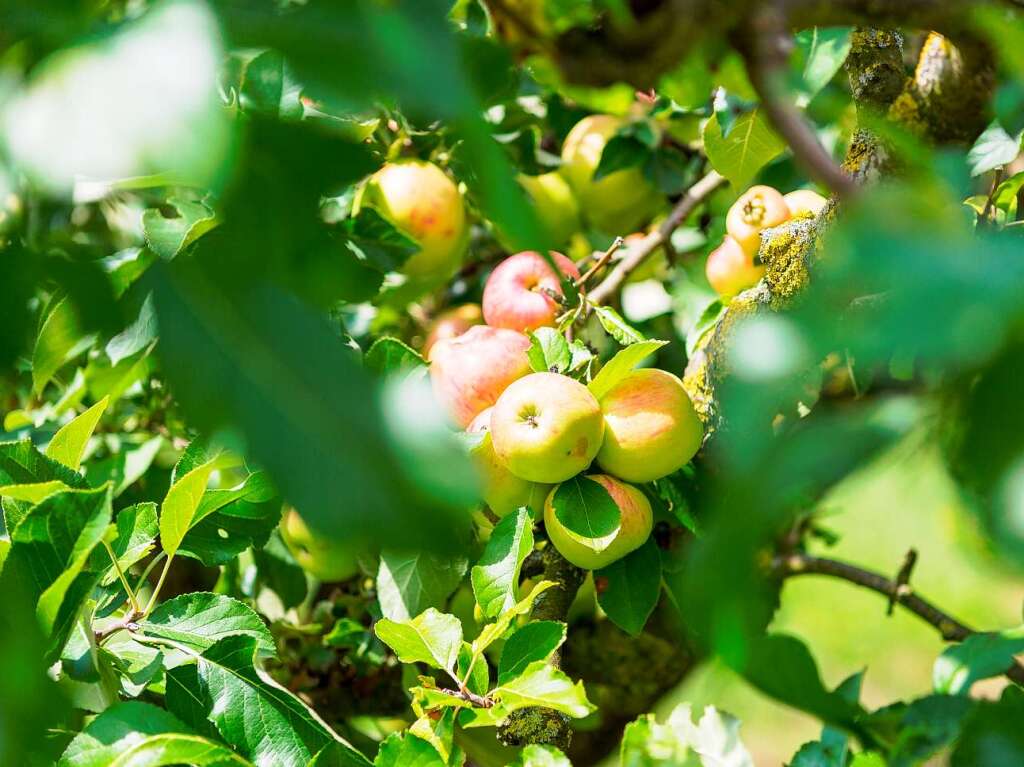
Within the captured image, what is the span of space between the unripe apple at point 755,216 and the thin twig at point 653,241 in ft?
0.57

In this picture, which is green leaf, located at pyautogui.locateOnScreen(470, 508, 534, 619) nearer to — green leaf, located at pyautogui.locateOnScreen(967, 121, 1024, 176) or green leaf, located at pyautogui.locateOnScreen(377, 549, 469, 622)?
green leaf, located at pyautogui.locateOnScreen(377, 549, 469, 622)

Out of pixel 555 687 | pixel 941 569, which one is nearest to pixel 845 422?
→ pixel 555 687

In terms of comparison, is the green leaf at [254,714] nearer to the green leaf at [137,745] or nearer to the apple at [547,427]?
the green leaf at [137,745]

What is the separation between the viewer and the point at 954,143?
982 mm

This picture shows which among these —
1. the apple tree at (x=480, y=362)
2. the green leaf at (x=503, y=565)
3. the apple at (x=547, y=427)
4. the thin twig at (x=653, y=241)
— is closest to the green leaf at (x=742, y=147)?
the apple tree at (x=480, y=362)

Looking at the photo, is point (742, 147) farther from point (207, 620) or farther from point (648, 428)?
point (207, 620)

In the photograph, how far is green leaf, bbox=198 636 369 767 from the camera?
0.60 meters

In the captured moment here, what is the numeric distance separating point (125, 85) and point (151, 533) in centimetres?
47

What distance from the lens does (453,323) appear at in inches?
41.9

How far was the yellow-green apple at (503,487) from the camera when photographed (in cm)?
75

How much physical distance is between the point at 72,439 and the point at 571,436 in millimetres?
322

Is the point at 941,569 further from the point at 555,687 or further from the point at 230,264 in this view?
the point at 230,264

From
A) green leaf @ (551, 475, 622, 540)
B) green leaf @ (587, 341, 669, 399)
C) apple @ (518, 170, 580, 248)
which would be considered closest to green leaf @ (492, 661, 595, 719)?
green leaf @ (551, 475, 622, 540)

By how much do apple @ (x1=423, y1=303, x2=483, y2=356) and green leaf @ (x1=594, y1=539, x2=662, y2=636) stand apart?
0.99 ft
